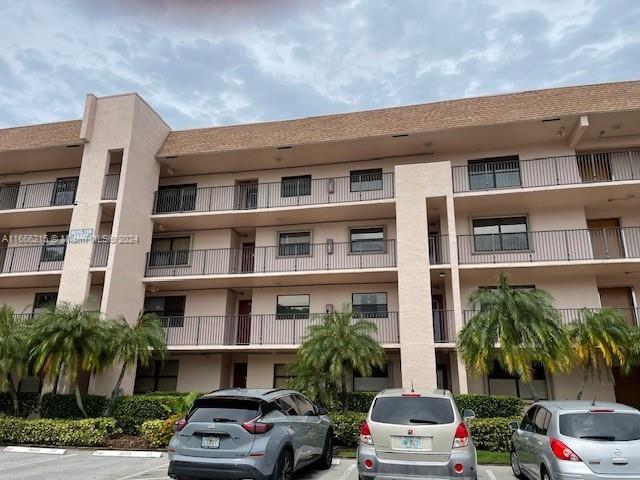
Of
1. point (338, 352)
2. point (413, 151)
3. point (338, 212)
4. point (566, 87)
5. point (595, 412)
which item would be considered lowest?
point (595, 412)

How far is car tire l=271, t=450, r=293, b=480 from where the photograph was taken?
701cm

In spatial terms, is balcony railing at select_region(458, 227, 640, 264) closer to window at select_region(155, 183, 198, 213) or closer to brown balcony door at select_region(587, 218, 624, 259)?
brown balcony door at select_region(587, 218, 624, 259)

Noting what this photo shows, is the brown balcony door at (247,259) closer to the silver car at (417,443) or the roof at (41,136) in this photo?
the roof at (41,136)

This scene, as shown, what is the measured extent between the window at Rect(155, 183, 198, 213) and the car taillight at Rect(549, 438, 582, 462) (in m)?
17.2

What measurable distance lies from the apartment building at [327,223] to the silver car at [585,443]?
771cm

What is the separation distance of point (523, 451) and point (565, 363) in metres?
5.47

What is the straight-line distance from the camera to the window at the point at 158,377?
19.7 m

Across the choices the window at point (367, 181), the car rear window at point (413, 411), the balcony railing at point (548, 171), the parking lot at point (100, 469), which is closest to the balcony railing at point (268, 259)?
the window at point (367, 181)

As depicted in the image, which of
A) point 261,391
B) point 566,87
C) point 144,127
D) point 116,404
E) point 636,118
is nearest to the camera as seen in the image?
point 261,391

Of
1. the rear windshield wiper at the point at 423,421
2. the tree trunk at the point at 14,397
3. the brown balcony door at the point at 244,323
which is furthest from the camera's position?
the brown balcony door at the point at 244,323

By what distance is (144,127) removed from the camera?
1983 cm

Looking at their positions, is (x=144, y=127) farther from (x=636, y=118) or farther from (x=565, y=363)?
(x=636, y=118)

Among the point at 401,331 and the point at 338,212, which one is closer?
the point at 401,331

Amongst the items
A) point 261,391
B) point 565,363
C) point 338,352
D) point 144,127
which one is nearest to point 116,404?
point 338,352
